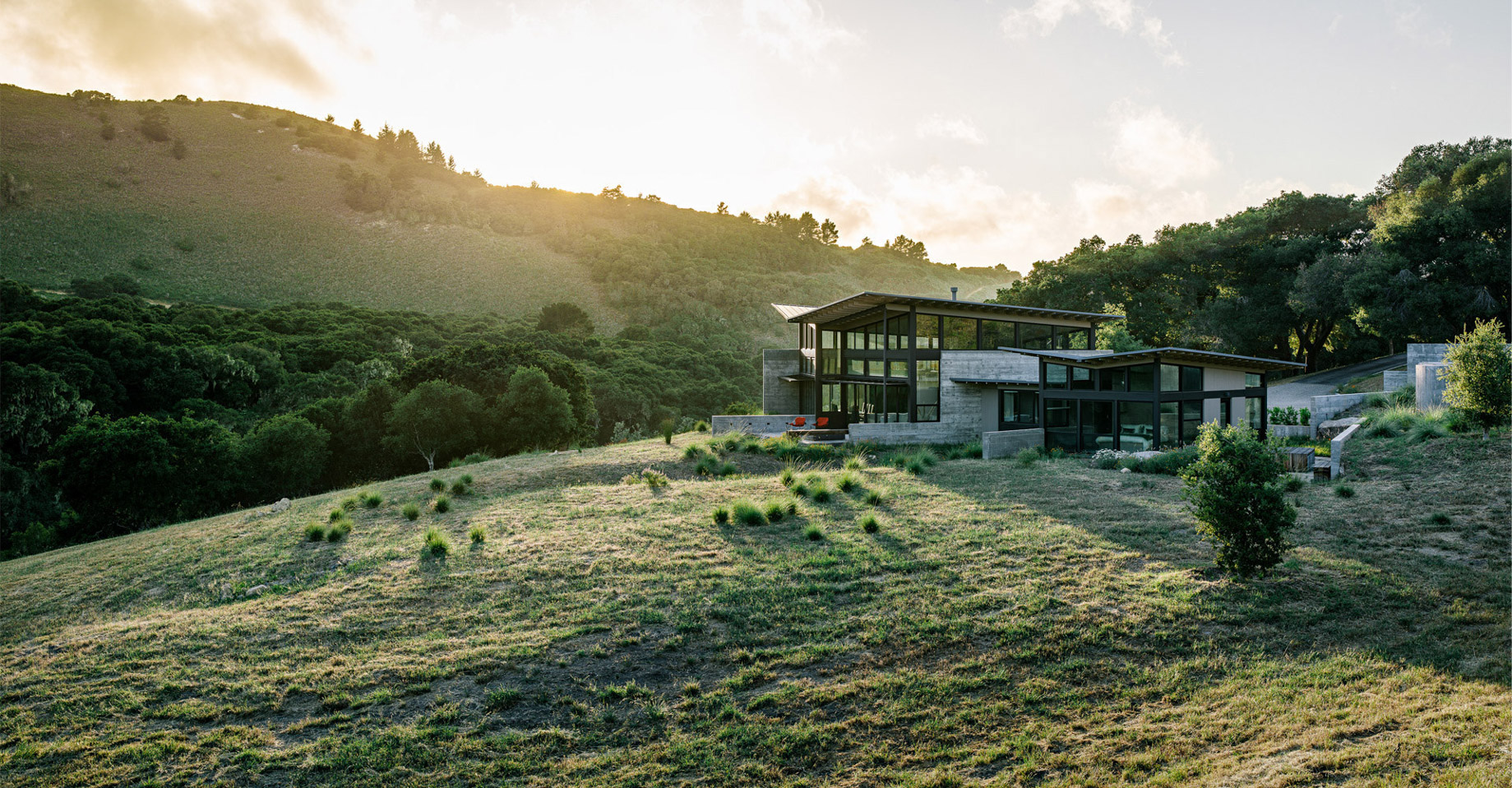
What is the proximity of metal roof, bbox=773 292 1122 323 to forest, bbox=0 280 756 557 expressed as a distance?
1125cm

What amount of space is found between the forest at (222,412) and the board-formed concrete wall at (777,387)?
5337 millimetres

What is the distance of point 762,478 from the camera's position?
1585 centimetres

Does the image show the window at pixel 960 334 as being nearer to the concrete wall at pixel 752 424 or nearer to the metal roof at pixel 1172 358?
the metal roof at pixel 1172 358

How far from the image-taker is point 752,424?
29438 millimetres

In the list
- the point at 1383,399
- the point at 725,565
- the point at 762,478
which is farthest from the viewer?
the point at 1383,399

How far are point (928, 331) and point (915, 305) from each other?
141cm

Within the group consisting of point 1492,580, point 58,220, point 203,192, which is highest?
point 203,192

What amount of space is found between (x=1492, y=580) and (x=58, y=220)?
94145 millimetres

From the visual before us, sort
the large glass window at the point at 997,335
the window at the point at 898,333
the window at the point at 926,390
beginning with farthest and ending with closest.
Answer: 1. the large glass window at the point at 997,335
2. the window at the point at 898,333
3. the window at the point at 926,390

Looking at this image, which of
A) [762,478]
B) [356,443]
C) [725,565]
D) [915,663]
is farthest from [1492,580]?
[356,443]

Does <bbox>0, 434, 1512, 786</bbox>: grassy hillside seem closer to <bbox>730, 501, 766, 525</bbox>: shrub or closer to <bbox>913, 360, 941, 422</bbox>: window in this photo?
<bbox>730, 501, 766, 525</bbox>: shrub

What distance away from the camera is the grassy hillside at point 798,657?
15.0 feet

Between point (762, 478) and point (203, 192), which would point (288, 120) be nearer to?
point (203, 192)

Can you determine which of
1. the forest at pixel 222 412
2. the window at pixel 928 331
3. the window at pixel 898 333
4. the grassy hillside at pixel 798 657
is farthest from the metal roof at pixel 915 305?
the grassy hillside at pixel 798 657
